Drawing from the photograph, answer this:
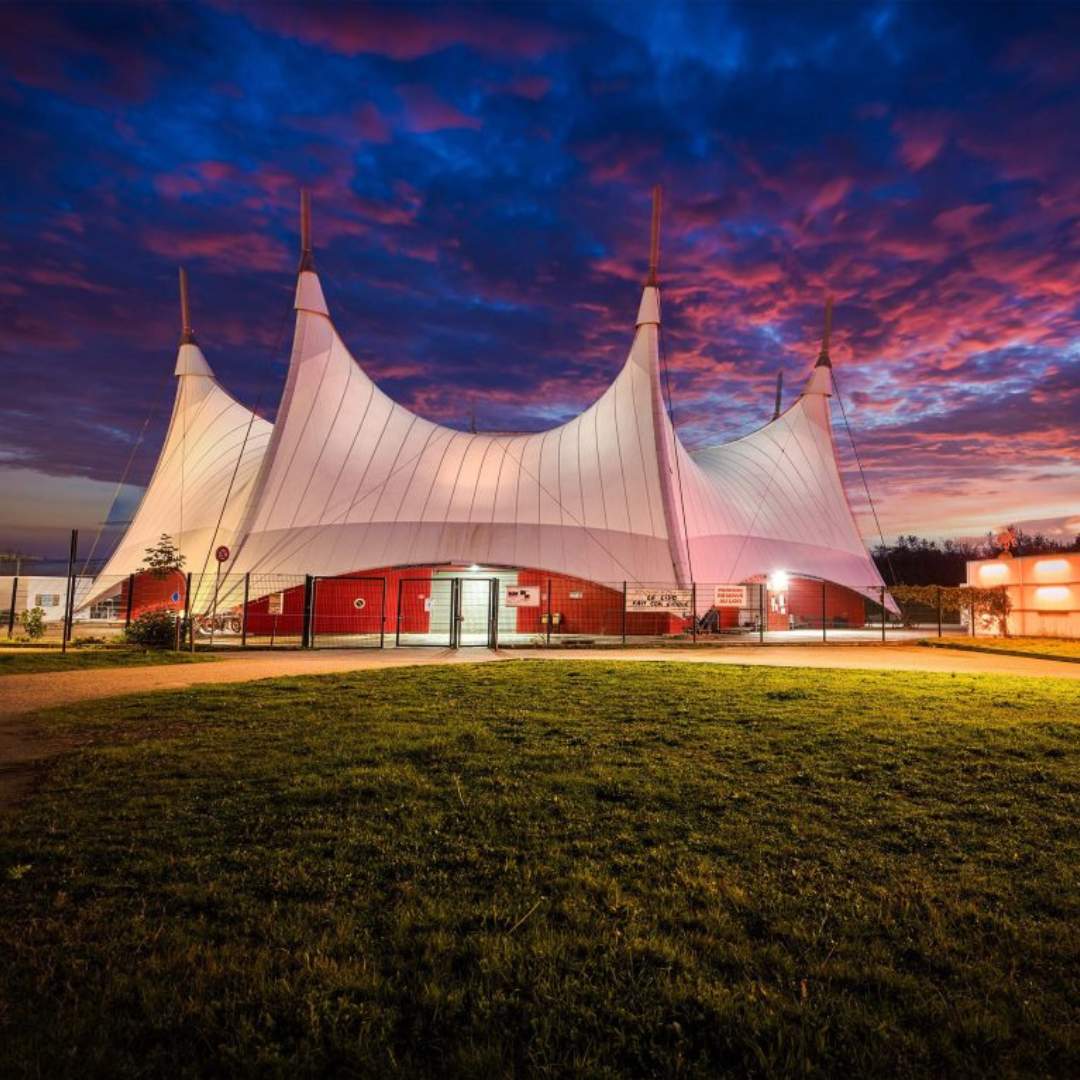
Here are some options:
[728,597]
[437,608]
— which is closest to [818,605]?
[728,597]

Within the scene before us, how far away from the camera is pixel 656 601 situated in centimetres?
1916

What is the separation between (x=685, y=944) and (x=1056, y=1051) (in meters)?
1.14

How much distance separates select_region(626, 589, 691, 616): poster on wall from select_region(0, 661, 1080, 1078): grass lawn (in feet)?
42.7

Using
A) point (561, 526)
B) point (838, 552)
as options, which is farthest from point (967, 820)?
point (838, 552)

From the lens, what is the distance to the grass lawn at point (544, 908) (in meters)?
2.13

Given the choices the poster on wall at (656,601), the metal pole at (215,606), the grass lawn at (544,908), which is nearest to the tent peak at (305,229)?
the metal pole at (215,606)

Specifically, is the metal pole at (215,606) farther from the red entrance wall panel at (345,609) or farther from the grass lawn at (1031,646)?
the grass lawn at (1031,646)

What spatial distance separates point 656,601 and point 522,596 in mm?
3619

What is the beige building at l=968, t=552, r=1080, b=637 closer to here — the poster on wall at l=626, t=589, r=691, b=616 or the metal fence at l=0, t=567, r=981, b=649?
the metal fence at l=0, t=567, r=981, b=649

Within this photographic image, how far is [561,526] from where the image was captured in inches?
899

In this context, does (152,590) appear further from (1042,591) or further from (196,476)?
(1042,591)

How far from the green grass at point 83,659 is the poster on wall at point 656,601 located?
34.4 feet

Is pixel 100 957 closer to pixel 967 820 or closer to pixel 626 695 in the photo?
pixel 967 820

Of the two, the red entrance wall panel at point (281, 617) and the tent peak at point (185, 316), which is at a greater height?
the tent peak at point (185, 316)
